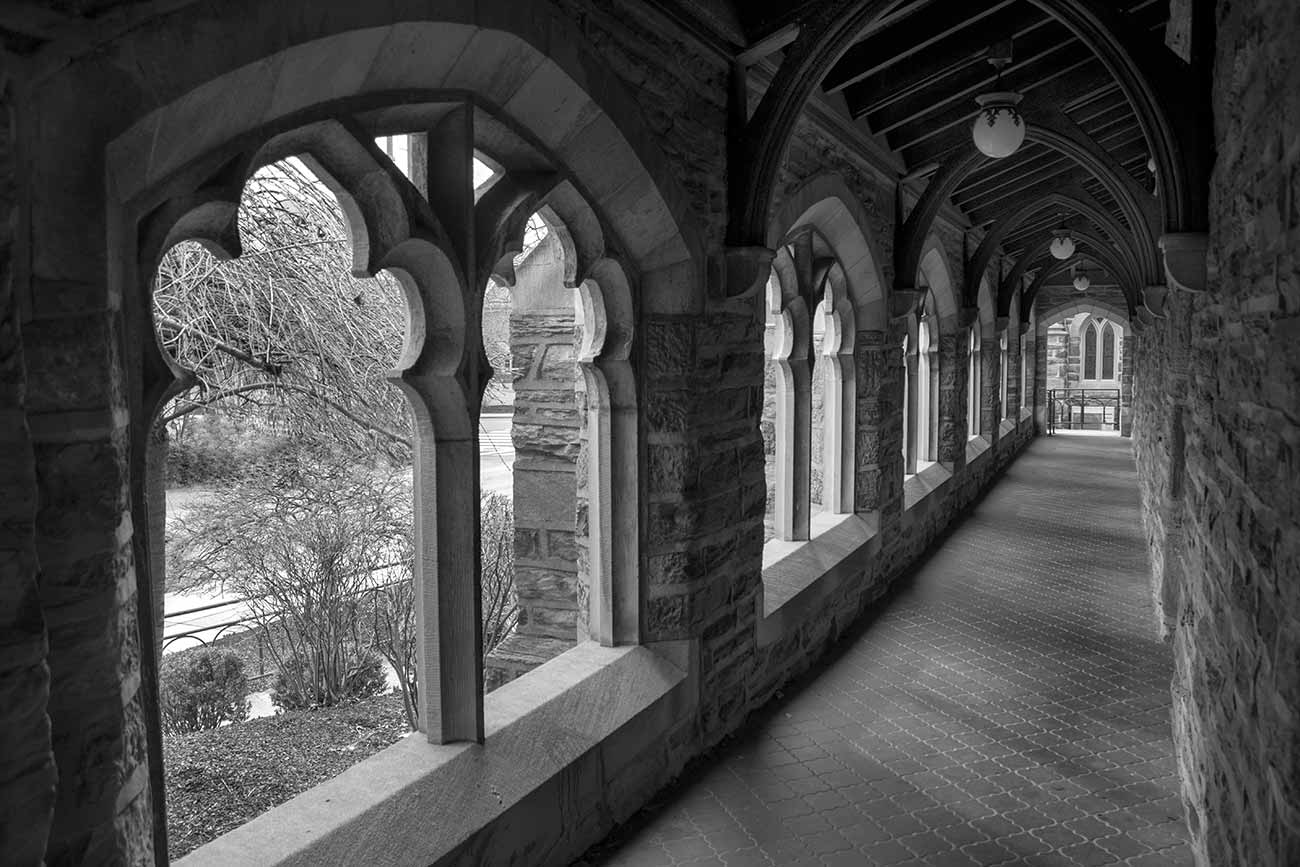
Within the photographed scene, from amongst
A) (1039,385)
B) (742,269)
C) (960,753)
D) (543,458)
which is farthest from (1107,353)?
(742,269)

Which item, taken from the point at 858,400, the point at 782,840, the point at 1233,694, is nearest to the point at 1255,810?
the point at 1233,694

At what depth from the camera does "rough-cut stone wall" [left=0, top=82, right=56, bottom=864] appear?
1.37 m

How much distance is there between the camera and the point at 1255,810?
1.97 metres

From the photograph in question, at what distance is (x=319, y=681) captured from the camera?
6.89 m

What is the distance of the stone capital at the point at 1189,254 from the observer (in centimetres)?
313

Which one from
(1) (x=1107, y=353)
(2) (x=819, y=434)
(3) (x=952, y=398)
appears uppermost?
(1) (x=1107, y=353)

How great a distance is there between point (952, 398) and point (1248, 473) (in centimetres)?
786

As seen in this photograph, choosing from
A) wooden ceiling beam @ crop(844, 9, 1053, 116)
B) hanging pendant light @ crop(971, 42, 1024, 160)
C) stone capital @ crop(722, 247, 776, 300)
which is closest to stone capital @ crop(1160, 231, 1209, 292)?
stone capital @ crop(722, 247, 776, 300)

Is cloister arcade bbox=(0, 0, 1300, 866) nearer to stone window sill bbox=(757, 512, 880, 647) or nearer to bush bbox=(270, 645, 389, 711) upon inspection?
stone window sill bbox=(757, 512, 880, 647)

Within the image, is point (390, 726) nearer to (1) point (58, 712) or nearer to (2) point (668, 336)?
(2) point (668, 336)

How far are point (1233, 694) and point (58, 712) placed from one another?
2.30m

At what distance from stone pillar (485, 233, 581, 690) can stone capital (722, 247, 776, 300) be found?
0.85 metres

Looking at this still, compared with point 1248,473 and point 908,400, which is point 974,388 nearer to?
point 908,400

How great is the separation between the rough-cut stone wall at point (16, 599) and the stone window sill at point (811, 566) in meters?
3.31
